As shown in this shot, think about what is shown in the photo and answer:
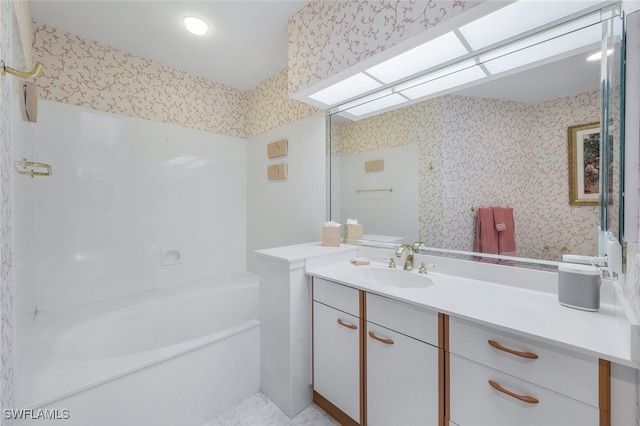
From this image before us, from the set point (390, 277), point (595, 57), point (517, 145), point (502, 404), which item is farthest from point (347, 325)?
point (595, 57)

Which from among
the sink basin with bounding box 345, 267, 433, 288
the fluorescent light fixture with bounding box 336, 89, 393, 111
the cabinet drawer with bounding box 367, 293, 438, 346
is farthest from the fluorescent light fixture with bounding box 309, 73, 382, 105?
the cabinet drawer with bounding box 367, 293, 438, 346

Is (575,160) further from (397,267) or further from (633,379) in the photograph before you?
(397,267)

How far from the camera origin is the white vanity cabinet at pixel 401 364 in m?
1.02

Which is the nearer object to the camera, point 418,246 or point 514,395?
point 514,395

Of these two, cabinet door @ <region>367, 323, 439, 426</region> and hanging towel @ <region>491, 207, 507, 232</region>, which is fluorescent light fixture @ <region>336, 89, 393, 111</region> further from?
cabinet door @ <region>367, 323, 439, 426</region>

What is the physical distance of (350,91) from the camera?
1.77m

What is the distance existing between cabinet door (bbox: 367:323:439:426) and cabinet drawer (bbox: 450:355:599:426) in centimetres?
8

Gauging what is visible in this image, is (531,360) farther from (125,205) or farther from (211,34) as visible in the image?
(125,205)

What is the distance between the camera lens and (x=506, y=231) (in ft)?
4.16

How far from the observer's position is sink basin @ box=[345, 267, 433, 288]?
1428mm

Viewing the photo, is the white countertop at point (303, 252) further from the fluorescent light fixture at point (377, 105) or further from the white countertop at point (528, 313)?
the fluorescent light fixture at point (377, 105)

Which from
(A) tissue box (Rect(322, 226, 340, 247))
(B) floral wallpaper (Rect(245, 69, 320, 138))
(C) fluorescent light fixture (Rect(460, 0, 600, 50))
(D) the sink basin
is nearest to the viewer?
(C) fluorescent light fixture (Rect(460, 0, 600, 50))

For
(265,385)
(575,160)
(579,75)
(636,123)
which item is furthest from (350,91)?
(265,385)

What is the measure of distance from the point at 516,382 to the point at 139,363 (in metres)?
1.66
